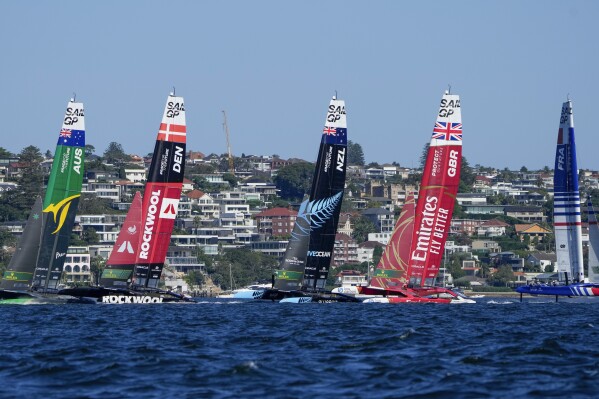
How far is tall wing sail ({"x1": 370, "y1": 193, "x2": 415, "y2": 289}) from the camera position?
67.4 meters

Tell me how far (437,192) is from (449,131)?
3.12 m

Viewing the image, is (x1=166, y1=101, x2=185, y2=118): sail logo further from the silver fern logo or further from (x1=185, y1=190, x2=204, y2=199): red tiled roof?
(x1=185, y1=190, x2=204, y2=199): red tiled roof

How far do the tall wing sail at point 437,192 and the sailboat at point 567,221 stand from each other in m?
12.4

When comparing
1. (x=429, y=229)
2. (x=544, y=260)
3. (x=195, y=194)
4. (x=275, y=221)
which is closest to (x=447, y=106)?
(x=429, y=229)

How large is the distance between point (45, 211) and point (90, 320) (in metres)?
15.0

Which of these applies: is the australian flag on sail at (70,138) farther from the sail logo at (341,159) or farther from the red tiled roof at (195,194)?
the red tiled roof at (195,194)

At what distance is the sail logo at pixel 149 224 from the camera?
64125 millimetres

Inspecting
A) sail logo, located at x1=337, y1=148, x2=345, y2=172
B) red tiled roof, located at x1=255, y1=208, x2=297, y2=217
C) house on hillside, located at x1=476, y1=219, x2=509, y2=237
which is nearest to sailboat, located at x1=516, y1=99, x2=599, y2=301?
sail logo, located at x1=337, y1=148, x2=345, y2=172

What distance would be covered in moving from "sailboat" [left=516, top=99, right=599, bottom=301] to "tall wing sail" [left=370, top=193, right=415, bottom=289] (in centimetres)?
1268

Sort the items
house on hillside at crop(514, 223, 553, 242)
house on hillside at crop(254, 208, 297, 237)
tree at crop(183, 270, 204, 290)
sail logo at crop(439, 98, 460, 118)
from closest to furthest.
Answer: sail logo at crop(439, 98, 460, 118)
tree at crop(183, 270, 204, 290)
house on hillside at crop(254, 208, 297, 237)
house on hillside at crop(514, 223, 553, 242)

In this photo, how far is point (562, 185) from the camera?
78.4 meters

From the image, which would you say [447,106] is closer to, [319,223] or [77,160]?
[319,223]

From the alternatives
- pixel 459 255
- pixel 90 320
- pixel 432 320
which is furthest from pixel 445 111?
pixel 459 255

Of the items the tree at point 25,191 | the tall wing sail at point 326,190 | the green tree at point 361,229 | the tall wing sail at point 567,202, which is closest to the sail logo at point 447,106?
the tall wing sail at point 326,190
